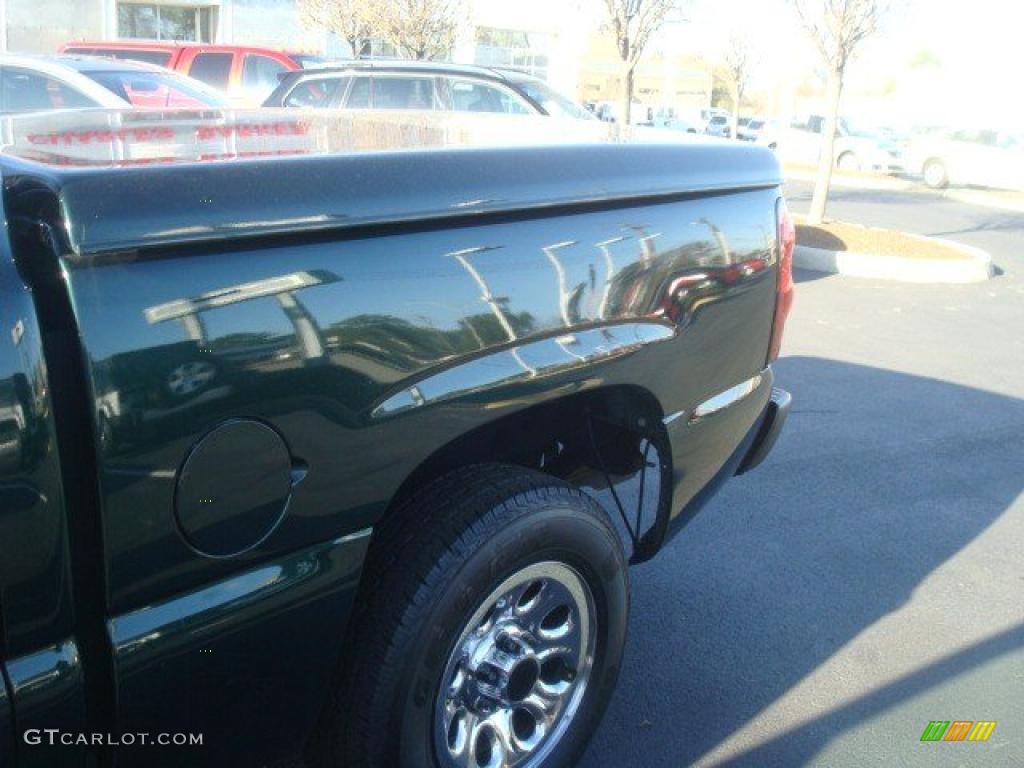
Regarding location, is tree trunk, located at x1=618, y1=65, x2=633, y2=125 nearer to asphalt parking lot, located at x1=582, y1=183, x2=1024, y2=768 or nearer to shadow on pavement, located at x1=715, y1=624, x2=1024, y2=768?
asphalt parking lot, located at x1=582, y1=183, x2=1024, y2=768

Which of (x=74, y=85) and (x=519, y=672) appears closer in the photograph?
(x=519, y=672)

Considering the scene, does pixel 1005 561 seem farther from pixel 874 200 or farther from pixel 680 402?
pixel 874 200

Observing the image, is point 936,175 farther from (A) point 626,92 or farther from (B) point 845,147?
(A) point 626,92

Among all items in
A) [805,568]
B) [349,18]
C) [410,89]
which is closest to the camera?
[805,568]

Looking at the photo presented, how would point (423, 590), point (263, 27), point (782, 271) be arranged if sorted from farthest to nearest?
1. point (263, 27)
2. point (782, 271)
3. point (423, 590)

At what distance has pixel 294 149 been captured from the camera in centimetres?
217

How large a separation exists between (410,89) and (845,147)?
20775 mm

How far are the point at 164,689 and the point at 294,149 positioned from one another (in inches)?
44.7

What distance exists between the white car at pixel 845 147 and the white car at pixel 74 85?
68.4 feet

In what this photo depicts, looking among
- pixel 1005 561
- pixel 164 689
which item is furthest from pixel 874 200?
pixel 164 689

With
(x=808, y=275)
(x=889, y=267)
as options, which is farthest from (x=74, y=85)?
(x=889, y=267)

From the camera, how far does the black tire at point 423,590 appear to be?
2.12 meters

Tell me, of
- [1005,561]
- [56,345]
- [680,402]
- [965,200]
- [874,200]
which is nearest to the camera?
[56,345]

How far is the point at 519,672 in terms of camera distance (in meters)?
2.49
